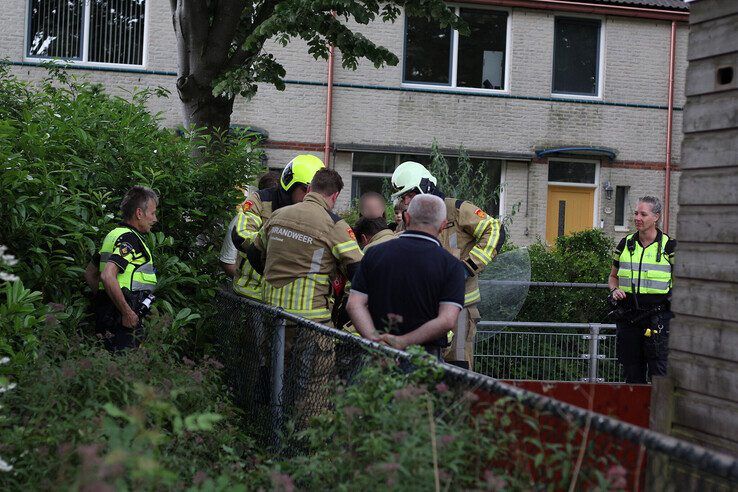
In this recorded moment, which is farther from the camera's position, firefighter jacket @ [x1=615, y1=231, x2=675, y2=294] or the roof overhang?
the roof overhang

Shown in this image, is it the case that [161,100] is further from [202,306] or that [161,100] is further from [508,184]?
[202,306]

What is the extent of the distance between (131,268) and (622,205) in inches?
670

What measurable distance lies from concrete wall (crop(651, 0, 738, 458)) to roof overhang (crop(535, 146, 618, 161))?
16.8 meters

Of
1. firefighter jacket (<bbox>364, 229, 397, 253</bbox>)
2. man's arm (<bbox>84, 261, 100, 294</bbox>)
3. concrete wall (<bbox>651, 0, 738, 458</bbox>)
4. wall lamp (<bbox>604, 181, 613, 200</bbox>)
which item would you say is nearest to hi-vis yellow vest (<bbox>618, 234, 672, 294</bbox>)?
firefighter jacket (<bbox>364, 229, 397, 253</bbox>)

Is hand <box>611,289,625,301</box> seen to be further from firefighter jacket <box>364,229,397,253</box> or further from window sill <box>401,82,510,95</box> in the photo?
window sill <box>401,82,510,95</box>

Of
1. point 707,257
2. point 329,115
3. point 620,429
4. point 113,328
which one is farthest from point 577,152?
point 620,429

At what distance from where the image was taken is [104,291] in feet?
23.8

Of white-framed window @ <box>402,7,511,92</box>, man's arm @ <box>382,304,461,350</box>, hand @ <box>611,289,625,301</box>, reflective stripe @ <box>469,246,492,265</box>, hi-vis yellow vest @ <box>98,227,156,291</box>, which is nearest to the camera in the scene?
man's arm @ <box>382,304,461,350</box>

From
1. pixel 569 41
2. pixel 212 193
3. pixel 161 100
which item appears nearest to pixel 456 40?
pixel 569 41

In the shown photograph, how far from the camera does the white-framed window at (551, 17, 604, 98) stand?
22141 millimetres

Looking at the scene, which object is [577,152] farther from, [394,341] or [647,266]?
[394,341]

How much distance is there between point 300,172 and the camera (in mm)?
7754

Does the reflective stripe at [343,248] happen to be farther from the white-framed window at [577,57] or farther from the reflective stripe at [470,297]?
the white-framed window at [577,57]

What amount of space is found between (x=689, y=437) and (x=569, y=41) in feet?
60.3
